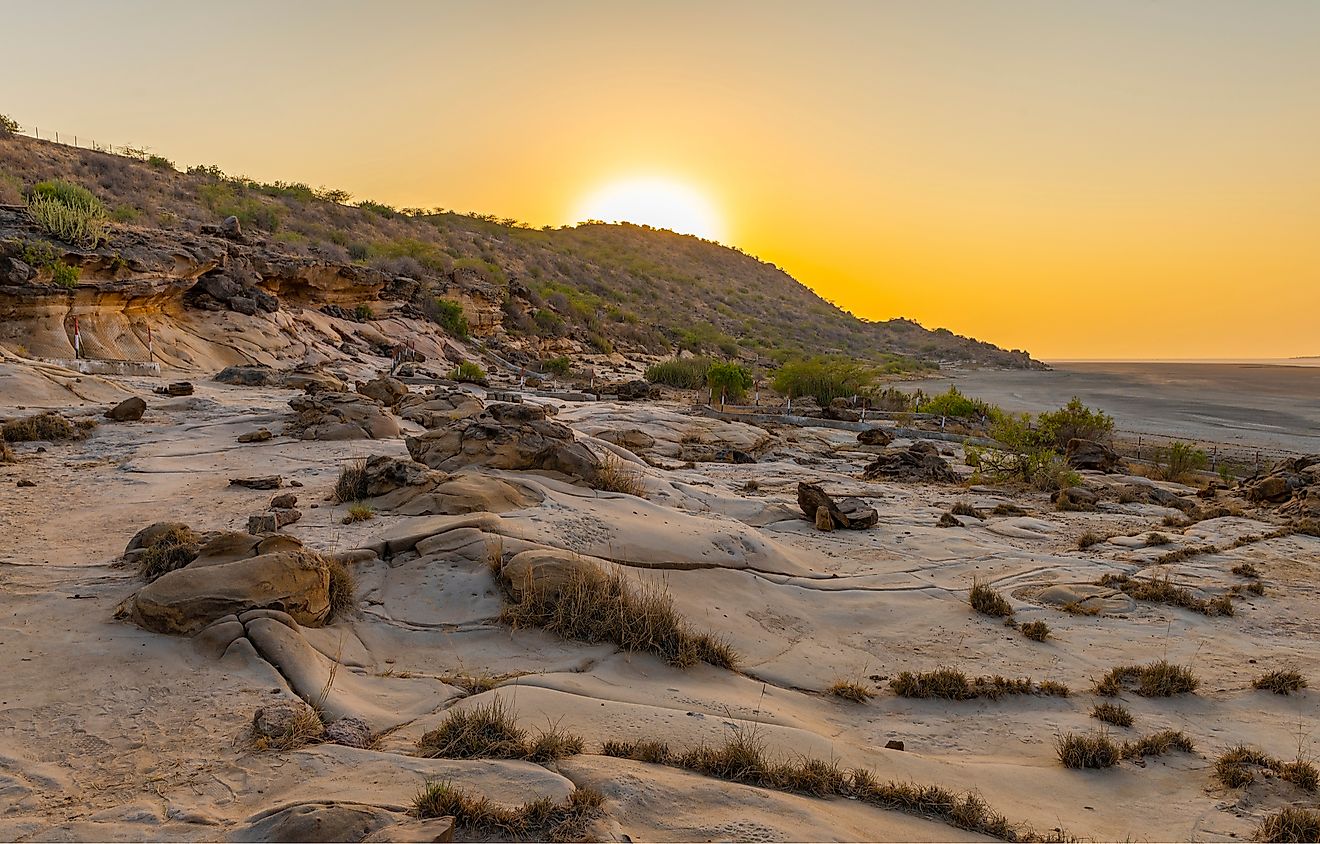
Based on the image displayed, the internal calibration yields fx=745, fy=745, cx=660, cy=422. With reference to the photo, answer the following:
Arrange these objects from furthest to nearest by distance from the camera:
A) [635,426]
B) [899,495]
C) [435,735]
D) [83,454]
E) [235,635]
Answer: [635,426]
[899,495]
[83,454]
[235,635]
[435,735]

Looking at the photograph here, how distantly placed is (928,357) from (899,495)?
85692mm

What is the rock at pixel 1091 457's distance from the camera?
16.9m

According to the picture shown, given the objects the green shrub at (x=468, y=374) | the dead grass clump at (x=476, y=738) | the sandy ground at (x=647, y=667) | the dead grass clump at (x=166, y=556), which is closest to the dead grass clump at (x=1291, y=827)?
the sandy ground at (x=647, y=667)

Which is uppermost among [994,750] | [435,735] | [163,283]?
[163,283]

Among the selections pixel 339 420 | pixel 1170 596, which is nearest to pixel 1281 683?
pixel 1170 596

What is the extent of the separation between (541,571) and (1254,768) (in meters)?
4.77

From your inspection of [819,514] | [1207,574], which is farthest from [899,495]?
[1207,574]

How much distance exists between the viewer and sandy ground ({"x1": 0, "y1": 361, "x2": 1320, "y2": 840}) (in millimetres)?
3391

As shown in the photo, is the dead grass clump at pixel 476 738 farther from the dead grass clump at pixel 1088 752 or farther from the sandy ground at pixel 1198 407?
the sandy ground at pixel 1198 407

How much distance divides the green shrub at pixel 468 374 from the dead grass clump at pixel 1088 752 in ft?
64.1

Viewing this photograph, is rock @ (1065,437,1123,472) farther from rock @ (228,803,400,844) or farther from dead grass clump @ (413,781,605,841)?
rock @ (228,803,400,844)

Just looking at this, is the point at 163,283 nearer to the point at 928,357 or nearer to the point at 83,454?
the point at 83,454

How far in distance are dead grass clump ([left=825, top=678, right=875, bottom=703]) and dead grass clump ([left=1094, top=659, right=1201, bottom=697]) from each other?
1.78 metres

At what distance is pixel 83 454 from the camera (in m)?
9.72
